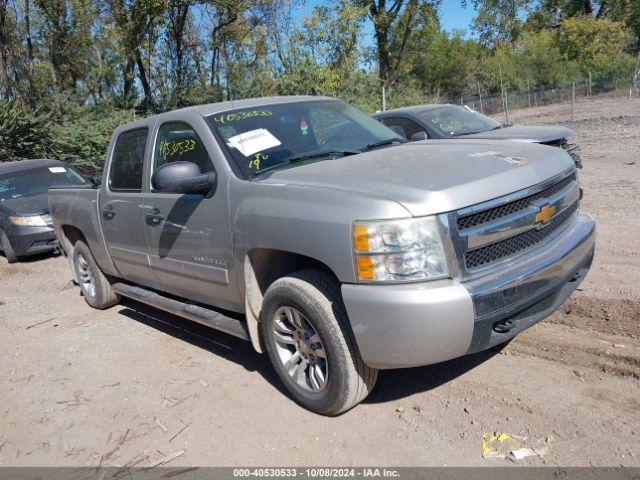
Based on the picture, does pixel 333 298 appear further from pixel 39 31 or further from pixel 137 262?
pixel 39 31

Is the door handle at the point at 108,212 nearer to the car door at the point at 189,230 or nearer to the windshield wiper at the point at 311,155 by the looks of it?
the car door at the point at 189,230

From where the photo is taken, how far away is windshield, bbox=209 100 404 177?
3985 millimetres

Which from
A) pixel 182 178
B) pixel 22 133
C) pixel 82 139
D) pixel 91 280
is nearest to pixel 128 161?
pixel 182 178

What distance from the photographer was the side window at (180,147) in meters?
4.15

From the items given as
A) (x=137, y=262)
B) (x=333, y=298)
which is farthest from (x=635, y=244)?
(x=137, y=262)

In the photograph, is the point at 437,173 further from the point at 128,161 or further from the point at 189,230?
the point at 128,161

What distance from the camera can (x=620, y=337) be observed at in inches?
158

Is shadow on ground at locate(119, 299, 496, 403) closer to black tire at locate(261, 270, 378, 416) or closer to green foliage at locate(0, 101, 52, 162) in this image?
black tire at locate(261, 270, 378, 416)

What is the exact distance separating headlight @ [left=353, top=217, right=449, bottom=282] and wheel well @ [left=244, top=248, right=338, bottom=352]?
78 centimetres

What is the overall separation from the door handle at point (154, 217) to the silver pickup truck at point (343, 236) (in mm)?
15

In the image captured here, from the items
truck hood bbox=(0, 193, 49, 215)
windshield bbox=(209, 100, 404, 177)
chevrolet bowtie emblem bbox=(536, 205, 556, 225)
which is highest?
windshield bbox=(209, 100, 404, 177)

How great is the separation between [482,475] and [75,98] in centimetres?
1975

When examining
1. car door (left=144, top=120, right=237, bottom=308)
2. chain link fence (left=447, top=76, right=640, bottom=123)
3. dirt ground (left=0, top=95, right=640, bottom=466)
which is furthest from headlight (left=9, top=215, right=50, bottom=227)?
chain link fence (left=447, top=76, right=640, bottom=123)

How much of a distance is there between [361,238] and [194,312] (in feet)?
6.12
